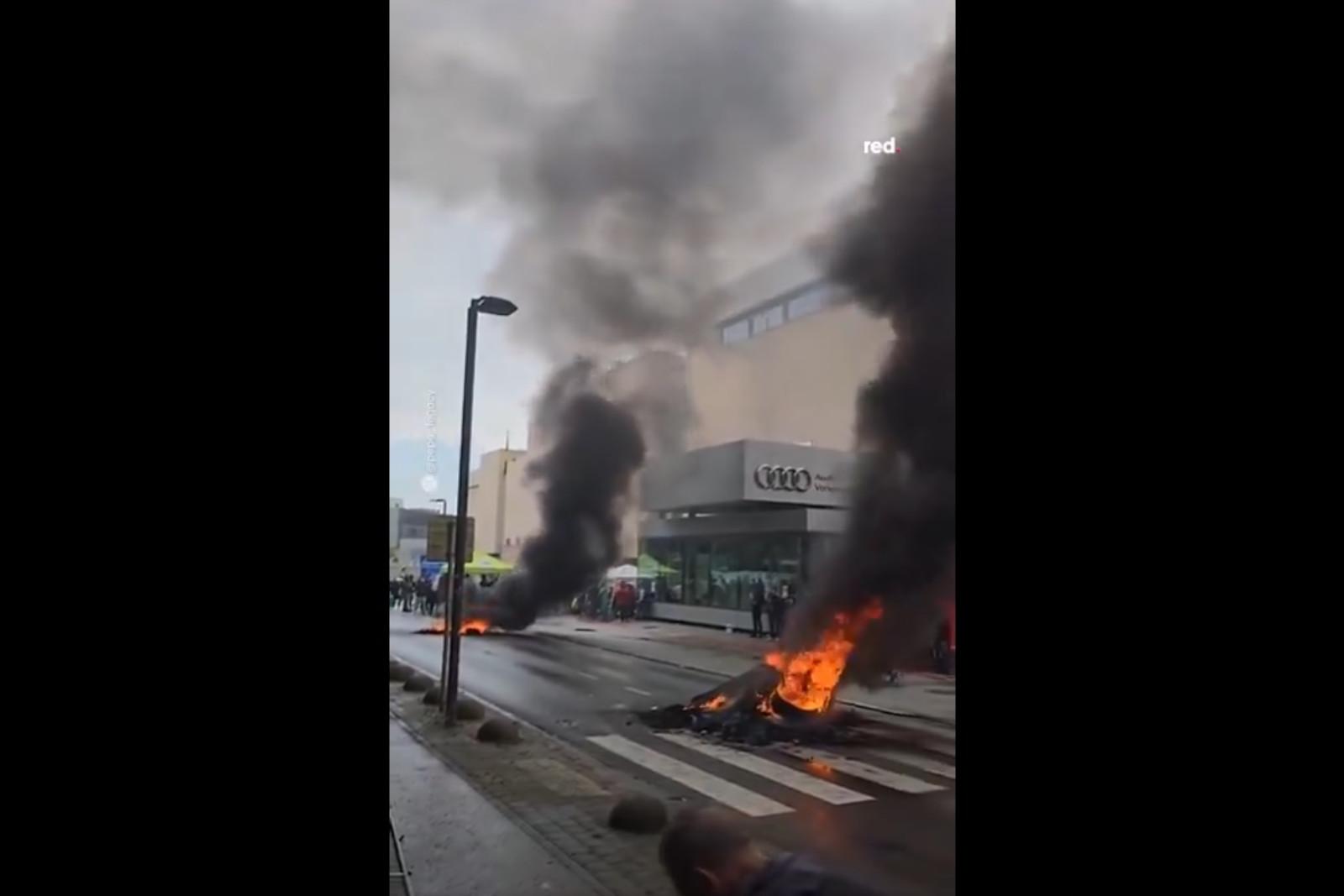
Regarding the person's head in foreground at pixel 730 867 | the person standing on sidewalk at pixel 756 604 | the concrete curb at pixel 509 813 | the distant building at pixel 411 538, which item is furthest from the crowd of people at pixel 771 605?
the distant building at pixel 411 538

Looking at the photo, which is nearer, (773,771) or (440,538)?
(440,538)

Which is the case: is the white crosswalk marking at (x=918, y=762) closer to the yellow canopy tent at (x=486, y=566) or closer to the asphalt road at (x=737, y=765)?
the asphalt road at (x=737, y=765)

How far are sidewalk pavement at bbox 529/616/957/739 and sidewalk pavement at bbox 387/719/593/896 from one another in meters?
0.60

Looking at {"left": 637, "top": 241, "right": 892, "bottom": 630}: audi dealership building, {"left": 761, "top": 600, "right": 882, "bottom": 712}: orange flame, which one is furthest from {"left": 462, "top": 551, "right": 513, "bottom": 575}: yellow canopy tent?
{"left": 761, "top": 600, "right": 882, "bottom": 712}: orange flame

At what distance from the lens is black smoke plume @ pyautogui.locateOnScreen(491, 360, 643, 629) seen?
3.26m

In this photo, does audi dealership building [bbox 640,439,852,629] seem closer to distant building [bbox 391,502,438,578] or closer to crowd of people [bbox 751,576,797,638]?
crowd of people [bbox 751,576,797,638]

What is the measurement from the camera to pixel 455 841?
2.66 metres

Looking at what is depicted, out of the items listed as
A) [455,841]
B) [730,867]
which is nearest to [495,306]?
[455,841]

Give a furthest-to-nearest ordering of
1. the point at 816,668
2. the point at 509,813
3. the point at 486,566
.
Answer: the point at 816,668, the point at 486,566, the point at 509,813

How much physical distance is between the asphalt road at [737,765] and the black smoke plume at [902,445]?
0.58m

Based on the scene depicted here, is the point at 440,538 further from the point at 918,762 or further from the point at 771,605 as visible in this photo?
the point at 918,762

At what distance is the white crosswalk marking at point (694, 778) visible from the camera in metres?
2.88

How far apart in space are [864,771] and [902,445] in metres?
1.34
